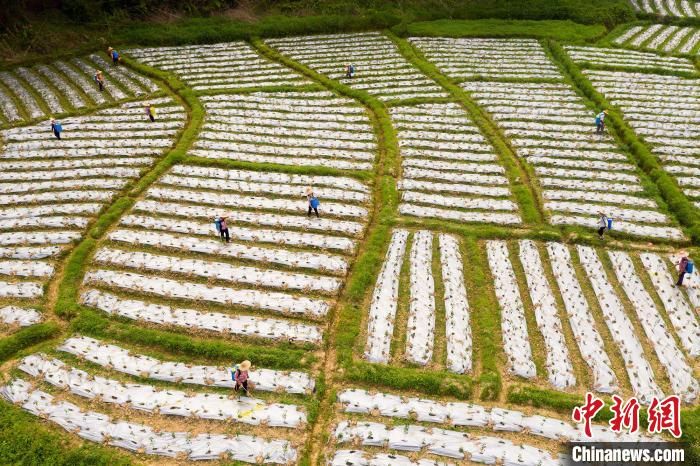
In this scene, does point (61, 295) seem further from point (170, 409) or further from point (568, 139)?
point (568, 139)

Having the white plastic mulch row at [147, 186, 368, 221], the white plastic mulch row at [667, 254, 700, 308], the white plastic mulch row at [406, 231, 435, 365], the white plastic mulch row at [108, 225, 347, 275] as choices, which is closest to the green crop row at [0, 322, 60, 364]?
the white plastic mulch row at [108, 225, 347, 275]

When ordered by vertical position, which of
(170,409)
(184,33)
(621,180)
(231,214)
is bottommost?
(170,409)

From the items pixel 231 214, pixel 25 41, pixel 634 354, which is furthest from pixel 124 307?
pixel 25 41

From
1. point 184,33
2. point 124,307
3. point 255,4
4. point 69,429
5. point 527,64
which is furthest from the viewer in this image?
point 255,4

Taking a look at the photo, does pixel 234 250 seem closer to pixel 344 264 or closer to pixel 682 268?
pixel 344 264

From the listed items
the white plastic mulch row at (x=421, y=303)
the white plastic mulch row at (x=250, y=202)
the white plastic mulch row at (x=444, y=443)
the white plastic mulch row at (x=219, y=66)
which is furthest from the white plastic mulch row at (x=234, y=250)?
the white plastic mulch row at (x=219, y=66)

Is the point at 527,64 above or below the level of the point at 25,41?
above
